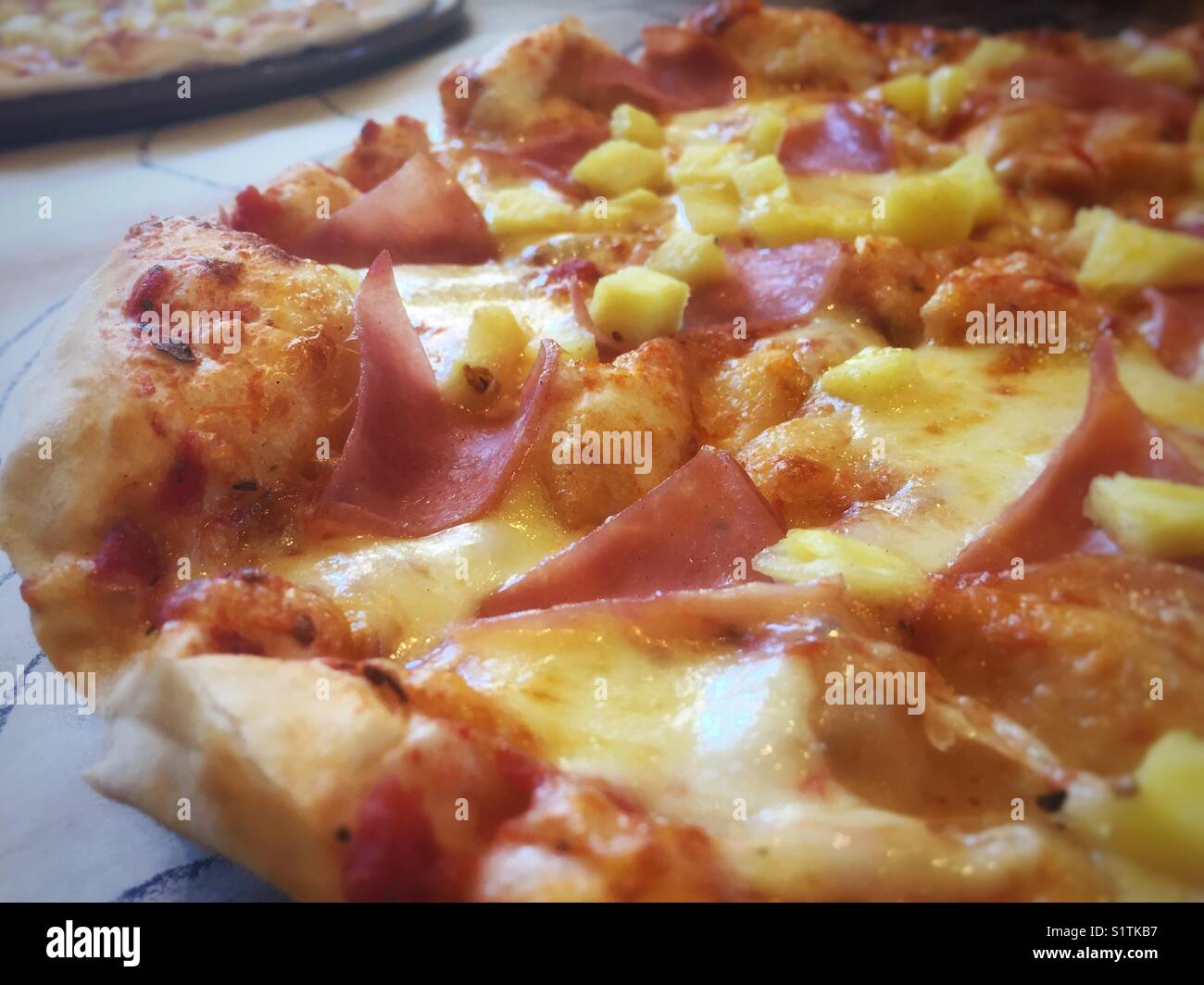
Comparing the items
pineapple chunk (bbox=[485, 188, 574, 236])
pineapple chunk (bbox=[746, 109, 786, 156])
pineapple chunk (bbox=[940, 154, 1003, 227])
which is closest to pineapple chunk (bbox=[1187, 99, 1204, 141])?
pineapple chunk (bbox=[940, 154, 1003, 227])

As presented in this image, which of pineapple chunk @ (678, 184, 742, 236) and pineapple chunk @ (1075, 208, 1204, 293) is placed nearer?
pineapple chunk @ (1075, 208, 1204, 293)

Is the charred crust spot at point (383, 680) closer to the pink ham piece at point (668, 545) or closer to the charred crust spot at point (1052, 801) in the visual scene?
the pink ham piece at point (668, 545)

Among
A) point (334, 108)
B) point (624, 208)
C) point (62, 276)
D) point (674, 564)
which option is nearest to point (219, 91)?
point (334, 108)

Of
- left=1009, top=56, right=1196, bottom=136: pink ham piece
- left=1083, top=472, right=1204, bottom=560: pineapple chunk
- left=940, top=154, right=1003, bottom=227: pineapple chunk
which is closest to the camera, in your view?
left=1083, top=472, right=1204, bottom=560: pineapple chunk

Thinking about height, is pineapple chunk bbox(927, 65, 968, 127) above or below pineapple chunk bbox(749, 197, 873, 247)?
above

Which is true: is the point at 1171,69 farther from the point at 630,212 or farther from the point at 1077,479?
the point at 1077,479

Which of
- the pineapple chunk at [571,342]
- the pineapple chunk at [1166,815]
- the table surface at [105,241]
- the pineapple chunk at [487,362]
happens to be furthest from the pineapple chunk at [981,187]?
the table surface at [105,241]

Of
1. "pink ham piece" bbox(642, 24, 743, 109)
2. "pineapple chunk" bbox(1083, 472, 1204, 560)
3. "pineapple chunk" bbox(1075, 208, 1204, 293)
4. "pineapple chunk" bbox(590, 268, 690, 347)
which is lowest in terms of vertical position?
"pineapple chunk" bbox(1083, 472, 1204, 560)

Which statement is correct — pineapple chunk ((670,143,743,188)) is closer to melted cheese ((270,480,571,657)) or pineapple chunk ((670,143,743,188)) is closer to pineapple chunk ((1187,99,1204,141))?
melted cheese ((270,480,571,657))
